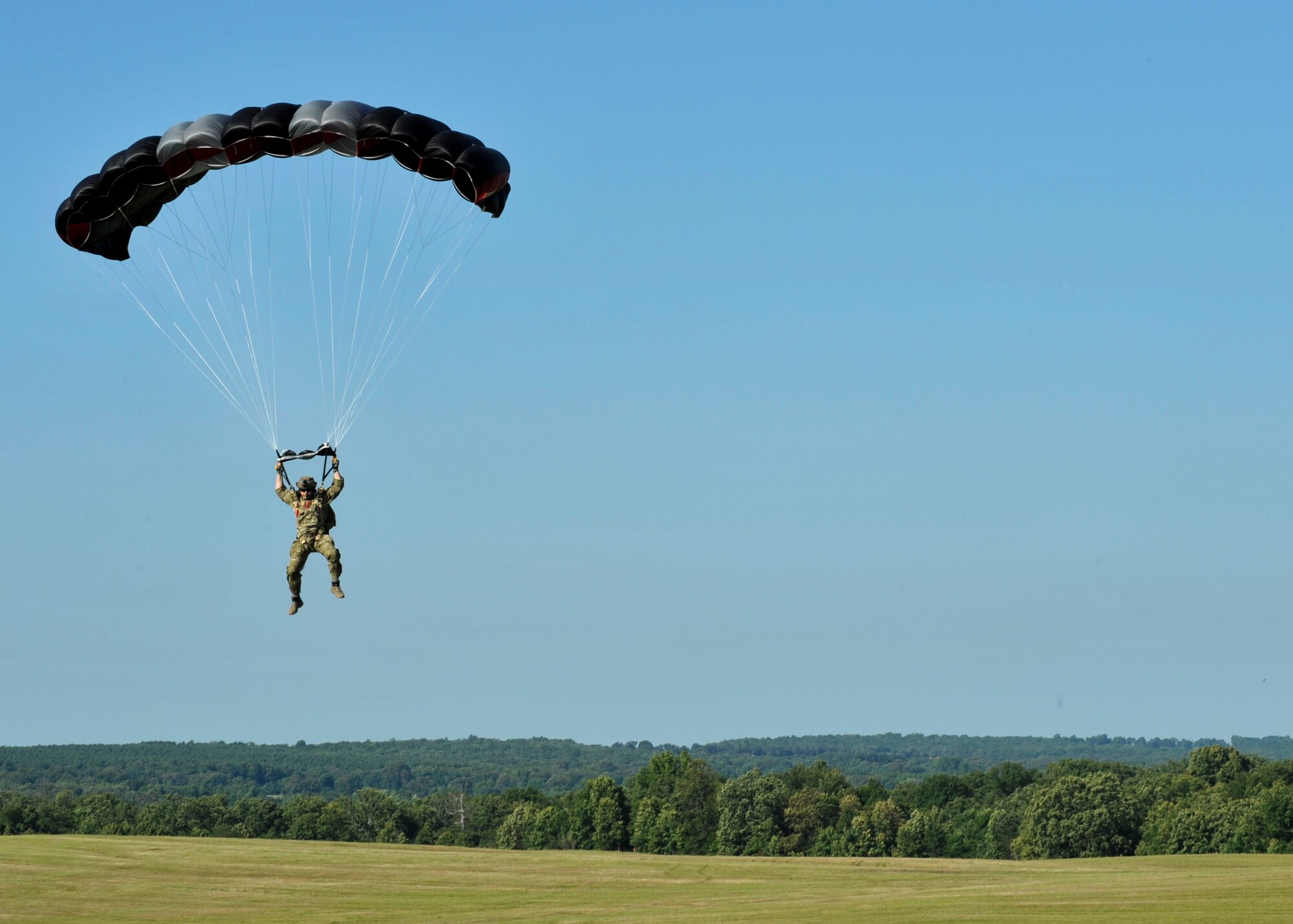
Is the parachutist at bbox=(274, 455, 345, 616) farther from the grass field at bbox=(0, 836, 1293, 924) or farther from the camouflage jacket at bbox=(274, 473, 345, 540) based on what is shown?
the grass field at bbox=(0, 836, 1293, 924)

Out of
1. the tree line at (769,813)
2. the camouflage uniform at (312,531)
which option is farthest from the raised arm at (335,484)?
the tree line at (769,813)

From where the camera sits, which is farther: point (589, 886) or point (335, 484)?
point (589, 886)

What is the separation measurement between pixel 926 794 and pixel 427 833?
1334 inches

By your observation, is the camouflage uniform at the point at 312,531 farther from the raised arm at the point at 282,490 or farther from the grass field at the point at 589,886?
the grass field at the point at 589,886

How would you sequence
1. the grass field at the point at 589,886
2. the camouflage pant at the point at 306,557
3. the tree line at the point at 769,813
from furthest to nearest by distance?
the tree line at the point at 769,813 < the grass field at the point at 589,886 < the camouflage pant at the point at 306,557

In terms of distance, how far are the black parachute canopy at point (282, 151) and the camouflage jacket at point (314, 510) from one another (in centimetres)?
592

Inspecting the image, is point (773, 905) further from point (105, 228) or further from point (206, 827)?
point (206, 827)

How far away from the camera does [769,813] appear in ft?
339

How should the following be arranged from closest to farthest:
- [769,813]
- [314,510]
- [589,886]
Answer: [314,510] → [589,886] → [769,813]

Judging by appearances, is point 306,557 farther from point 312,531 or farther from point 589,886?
point 589,886

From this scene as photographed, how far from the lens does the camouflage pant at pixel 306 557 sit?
28375mm

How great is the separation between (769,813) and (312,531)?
3113 inches

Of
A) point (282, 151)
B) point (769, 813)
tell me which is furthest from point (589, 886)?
point (769, 813)

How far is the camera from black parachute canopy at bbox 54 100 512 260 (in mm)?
29016
